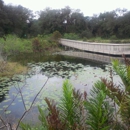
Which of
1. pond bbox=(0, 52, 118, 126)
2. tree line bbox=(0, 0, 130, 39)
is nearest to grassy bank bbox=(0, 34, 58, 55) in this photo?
tree line bbox=(0, 0, 130, 39)

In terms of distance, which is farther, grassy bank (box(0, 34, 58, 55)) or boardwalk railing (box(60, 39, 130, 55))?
grassy bank (box(0, 34, 58, 55))

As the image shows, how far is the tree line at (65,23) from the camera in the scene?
23.3 m

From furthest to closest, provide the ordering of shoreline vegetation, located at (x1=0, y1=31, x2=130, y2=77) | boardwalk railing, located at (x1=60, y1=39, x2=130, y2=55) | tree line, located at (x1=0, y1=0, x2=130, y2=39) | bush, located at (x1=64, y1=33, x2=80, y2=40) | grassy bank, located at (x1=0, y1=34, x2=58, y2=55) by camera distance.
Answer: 1. bush, located at (x1=64, y1=33, x2=80, y2=40)
2. tree line, located at (x1=0, y1=0, x2=130, y2=39)
3. grassy bank, located at (x1=0, y1=34, x2=58, y2=55)
4. shoreline vegetation, located at (x1=0, y1=31, x2=130, y2=77)
5. boardwalk railing, located at (x1=60, y1=39, x2=130, y2=55)

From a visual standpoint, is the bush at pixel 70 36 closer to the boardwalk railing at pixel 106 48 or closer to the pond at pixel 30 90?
the boardwalk railing at pixel 106 48

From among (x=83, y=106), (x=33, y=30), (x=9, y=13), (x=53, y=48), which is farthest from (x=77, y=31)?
(x=83, y=106)

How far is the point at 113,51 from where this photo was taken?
1428 centimetres

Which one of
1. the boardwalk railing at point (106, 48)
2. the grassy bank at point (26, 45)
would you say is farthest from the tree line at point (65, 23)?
the boardwalk railing at point (106, 48)

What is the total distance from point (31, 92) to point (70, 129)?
4411 millimetres

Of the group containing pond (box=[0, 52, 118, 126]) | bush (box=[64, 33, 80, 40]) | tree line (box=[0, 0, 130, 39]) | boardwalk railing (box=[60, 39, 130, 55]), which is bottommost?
pond (box=[0, 52, 118, 126])

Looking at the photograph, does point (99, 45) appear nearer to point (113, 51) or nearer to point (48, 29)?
point (113, 51)

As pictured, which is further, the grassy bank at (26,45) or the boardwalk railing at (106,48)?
the grassy bank at (26,45)

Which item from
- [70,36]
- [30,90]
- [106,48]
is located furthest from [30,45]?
[30,90]

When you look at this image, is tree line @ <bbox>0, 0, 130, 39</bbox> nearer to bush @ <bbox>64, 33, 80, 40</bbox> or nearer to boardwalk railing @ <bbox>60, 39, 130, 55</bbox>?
bush @ <bbox>64, 33, 80, 40</bbox>

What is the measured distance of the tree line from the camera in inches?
918
